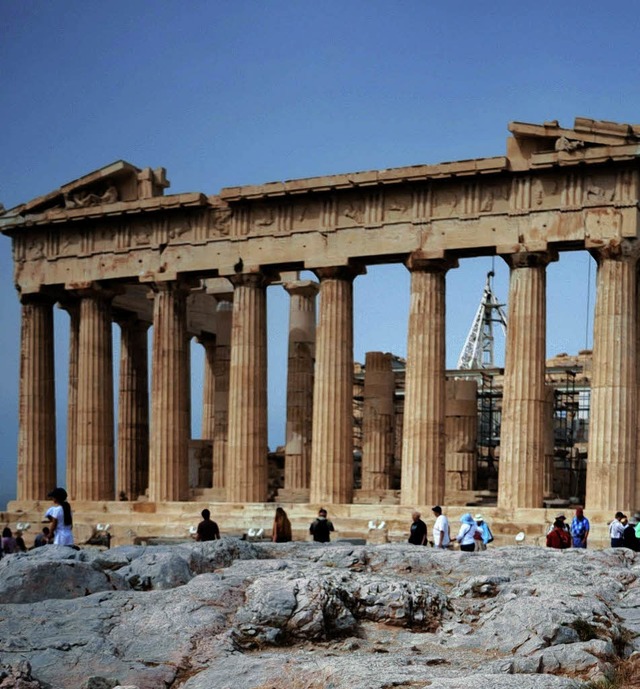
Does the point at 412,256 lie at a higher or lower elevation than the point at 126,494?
higher

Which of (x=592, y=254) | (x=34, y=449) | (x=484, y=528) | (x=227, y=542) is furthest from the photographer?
(x=34, y=449)

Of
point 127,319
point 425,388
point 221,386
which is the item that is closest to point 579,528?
point 425,388

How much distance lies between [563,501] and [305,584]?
28898 millimetres

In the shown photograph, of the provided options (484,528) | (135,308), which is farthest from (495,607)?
(135,308)

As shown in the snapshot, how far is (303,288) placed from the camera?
1816 inches

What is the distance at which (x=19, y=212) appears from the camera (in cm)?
4431

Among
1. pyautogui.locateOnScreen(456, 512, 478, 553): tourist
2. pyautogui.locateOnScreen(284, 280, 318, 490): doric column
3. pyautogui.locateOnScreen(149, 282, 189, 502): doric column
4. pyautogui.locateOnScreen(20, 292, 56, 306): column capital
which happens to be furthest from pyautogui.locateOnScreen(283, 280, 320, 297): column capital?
pyautogui.locateOnScreen(456, 512, 478, 553): tourist

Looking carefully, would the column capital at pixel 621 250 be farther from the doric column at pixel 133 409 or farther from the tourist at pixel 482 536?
the doric column at pixel 133 409

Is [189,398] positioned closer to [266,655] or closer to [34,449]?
[34,449]

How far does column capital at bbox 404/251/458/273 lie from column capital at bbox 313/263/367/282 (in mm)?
2070

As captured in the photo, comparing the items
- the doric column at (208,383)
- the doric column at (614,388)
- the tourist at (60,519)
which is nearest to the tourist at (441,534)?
the tourist at (60,519)

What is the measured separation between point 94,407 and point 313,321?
29.3ft

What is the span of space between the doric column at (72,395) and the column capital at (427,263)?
14497 mm

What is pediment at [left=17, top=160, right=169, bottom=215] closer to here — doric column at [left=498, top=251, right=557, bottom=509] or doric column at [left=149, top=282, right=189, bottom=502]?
doric column at [left=149, top=282, right=189, bottom=502]
